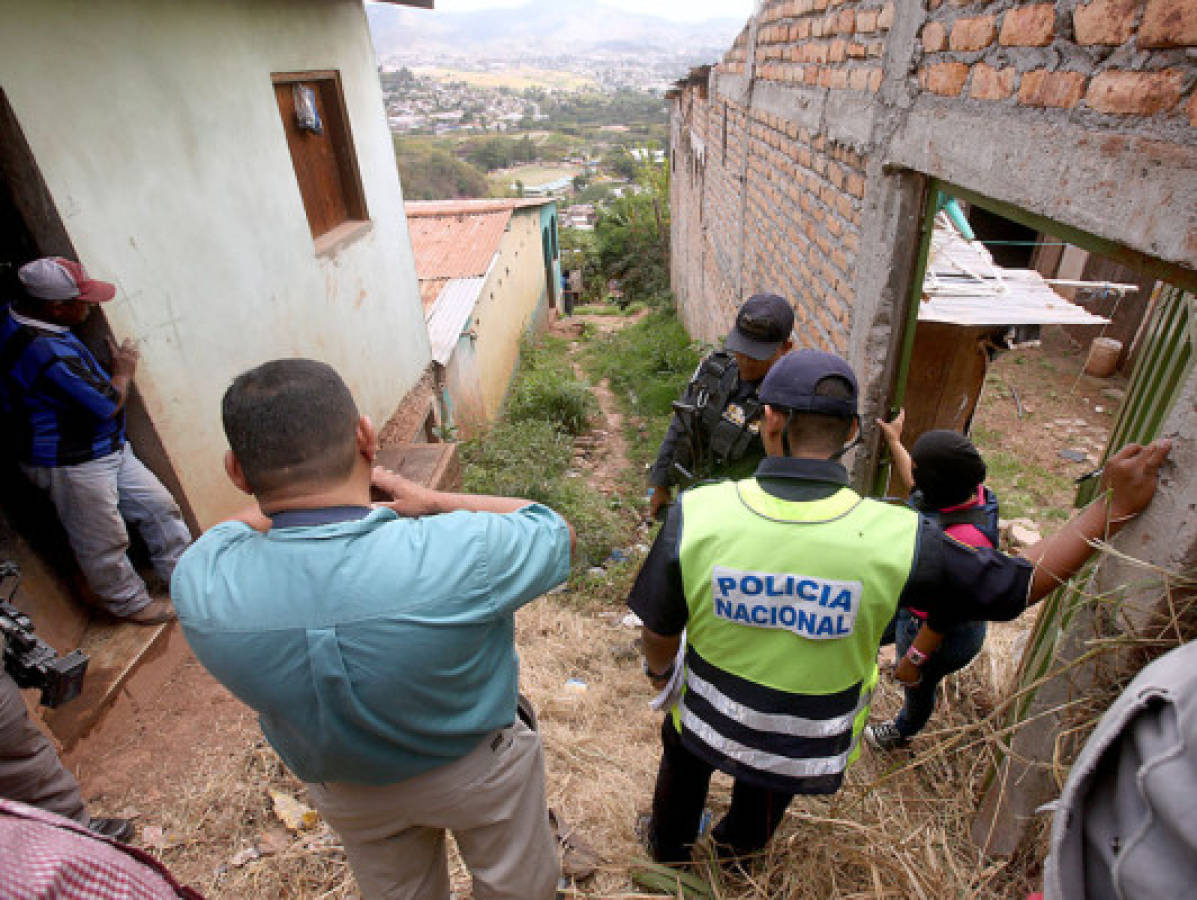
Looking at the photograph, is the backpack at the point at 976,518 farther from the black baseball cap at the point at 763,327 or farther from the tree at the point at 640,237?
the tree at the point at 640,237

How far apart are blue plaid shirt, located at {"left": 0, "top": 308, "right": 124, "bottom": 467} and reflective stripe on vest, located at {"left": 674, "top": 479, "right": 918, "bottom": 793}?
246 cm

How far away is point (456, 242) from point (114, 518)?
910 centimetres

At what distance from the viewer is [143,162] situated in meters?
2.84

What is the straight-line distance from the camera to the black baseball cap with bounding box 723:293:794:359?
8.64 feet

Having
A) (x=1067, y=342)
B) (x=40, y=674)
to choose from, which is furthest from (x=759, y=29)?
(x=1067, y=342)

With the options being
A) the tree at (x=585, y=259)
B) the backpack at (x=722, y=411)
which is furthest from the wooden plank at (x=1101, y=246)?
the tree at (x=585, y=259)

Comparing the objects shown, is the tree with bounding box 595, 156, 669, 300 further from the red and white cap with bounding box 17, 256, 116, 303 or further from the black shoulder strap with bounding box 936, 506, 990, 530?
the black shoulder strap with bounding box 936, 506, 990, 530

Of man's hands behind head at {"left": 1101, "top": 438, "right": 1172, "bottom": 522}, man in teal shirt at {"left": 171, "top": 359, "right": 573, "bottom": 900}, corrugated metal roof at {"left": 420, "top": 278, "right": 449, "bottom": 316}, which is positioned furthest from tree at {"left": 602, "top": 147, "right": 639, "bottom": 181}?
man in teal shirt at {"left": 171, "top": 359, "right": 573, "bottom": 900}

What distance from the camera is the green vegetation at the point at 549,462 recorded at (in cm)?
507

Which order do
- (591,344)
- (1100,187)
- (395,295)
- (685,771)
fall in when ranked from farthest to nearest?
(591,344) < (395,295) < (685,771) < (1100,187)

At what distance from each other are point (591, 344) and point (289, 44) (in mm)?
9523

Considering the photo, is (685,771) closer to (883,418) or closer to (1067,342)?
(883,418)

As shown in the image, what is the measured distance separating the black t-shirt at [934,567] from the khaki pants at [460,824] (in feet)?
1.96

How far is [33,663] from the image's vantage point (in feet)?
6.73
